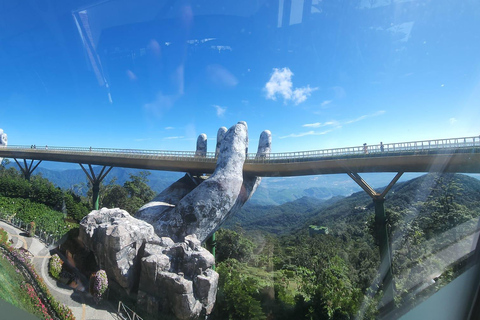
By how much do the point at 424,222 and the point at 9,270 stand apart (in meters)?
16.8

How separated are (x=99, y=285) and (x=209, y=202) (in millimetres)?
5741

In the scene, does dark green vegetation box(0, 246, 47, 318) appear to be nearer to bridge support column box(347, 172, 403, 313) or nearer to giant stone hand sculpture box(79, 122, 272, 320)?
giant stone hand sculpture box(79, 122, 272, 320)

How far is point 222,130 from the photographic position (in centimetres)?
1958

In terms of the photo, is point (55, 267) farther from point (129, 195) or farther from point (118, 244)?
point (129, 195)

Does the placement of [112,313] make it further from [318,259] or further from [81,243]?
[318,259]

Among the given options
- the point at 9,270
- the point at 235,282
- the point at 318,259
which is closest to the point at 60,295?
the point at 9,270

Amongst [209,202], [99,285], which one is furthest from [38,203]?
[99,285]

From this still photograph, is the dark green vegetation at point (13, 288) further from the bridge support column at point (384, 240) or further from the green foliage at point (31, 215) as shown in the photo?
the bridge support column at point (384, 240)

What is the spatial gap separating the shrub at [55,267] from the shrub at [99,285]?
1.17 metres

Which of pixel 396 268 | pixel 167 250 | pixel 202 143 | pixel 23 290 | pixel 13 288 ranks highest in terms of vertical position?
pixel 202 143

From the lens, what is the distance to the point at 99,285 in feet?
23.3

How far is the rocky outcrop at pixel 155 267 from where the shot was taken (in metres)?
7.36

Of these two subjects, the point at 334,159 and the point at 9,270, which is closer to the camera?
the point at 9,270

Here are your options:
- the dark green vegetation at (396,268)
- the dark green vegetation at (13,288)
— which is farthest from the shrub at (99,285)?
the dark green vegetation at (396,268)
